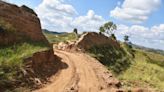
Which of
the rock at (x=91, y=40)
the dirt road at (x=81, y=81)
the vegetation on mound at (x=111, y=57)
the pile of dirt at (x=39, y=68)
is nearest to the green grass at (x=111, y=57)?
the vegetation on mound at (x=111, y=57)

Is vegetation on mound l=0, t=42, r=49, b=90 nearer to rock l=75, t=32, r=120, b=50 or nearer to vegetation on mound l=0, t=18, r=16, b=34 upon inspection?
vegetation on mound l=0, t=18, r=16, b=34

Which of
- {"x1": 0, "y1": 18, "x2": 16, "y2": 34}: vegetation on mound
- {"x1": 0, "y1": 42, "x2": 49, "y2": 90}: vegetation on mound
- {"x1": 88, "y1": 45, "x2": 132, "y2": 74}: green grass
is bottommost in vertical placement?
{"x1": 88, "y1": 45, "x2": 132, "y2": 74}: green grass

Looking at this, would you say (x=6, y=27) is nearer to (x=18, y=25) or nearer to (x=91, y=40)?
(x=18, y=25)

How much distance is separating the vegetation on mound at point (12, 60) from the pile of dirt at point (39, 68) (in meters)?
0.53

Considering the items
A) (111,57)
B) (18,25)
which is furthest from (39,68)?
(111,57)

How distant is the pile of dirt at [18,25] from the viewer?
29.4 meters

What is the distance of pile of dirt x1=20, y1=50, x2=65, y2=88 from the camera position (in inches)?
968

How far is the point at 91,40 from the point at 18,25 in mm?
28410

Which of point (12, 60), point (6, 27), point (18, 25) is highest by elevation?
point (18, 25)

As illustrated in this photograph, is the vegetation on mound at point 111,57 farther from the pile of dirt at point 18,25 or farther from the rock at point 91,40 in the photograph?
the pile of dirt at point 18,25

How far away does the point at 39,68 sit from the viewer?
28500 mm

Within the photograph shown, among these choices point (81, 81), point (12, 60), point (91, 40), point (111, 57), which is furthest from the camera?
point (111, 57)

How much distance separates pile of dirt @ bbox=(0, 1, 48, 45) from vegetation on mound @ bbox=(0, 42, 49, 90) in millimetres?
1114

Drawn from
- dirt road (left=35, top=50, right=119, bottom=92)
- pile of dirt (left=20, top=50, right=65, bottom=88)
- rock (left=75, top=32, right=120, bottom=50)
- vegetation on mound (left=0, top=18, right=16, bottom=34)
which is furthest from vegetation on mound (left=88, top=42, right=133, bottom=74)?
vegetation on mound (left=0, top=18, right=16, bottom=34)
